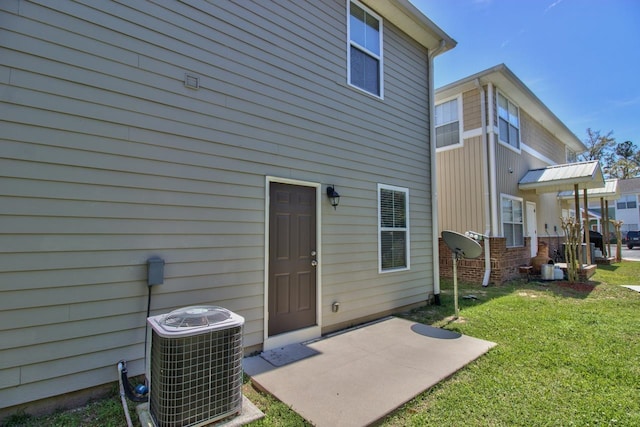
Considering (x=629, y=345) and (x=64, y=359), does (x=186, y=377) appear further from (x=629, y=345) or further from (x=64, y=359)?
(x=629, y=345)

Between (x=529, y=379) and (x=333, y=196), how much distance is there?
293 centimetres

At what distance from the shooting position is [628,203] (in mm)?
27578

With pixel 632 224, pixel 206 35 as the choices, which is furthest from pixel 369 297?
pixel 632 224

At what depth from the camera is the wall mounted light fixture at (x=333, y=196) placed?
4.30 metres

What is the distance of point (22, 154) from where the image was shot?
2301 mm

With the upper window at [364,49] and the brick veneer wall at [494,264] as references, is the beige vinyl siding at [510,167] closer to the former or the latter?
the brick veneer wall at [494,264]

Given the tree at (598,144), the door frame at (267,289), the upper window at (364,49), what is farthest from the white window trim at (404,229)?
→ the tree at (598,144)

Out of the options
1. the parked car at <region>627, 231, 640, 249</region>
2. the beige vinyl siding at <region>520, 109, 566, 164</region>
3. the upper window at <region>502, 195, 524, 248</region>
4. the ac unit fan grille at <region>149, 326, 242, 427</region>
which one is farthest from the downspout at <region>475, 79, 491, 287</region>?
the parked car at <region>627, 231, 640, 249</region>

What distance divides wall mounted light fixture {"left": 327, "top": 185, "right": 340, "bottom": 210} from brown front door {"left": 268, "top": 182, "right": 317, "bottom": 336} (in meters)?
0.23

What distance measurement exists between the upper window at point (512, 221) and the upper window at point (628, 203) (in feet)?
89.0

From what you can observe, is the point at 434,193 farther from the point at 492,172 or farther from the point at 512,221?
the point at 512,221

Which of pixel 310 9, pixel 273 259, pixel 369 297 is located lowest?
pixel 369 297

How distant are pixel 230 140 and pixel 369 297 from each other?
3.14 metres

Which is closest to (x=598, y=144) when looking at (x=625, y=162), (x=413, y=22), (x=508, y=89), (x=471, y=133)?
(x=625, y=162)
